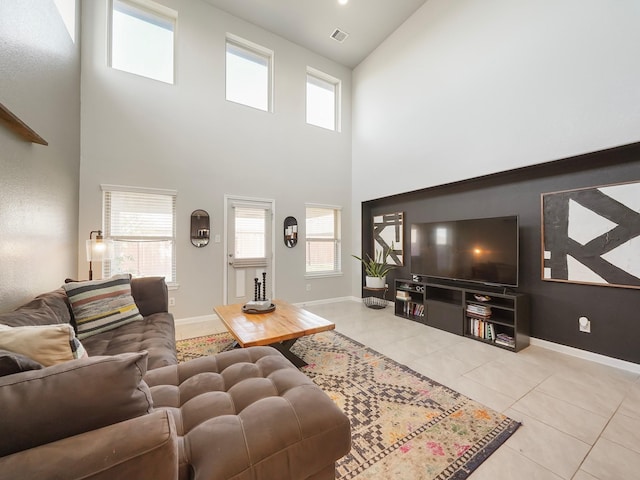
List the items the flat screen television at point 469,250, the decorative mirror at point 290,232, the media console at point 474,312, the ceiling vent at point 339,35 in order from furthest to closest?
the decorative mirror at point 290,232 → the ceiling vent at point 339,35 → the flat screen television at point 469,250 → the media console at point 474,312

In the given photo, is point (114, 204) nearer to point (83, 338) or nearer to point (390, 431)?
point (83, 338)

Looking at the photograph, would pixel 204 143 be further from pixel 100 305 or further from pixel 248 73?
pixel 100 305

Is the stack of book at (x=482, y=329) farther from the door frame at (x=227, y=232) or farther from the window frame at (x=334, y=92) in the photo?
the window frame at (x=334, y=92)

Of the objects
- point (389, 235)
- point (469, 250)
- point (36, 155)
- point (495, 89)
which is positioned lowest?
point (469, 250)

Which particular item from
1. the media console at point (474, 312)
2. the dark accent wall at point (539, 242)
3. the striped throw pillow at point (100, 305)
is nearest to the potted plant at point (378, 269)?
the media console at point (474, 312)

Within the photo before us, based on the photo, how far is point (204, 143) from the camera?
4137 millimetres

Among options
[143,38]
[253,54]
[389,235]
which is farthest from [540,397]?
[143,38]

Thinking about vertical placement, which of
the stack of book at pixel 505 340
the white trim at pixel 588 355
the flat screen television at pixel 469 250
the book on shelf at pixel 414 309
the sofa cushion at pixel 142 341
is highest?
the flat screen television at pixel 469 250

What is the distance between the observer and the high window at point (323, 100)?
17.6 ft

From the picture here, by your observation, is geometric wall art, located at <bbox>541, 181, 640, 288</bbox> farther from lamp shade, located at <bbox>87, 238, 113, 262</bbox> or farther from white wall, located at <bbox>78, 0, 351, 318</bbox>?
lamp shade, located at <bbox>87, 238, 113, 262</bbox>

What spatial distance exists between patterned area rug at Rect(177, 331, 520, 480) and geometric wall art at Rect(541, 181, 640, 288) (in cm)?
197

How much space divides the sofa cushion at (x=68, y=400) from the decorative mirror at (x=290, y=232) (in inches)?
158

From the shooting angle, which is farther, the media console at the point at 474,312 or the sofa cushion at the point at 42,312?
the media console at the point at 474,312

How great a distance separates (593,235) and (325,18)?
16.0ft
